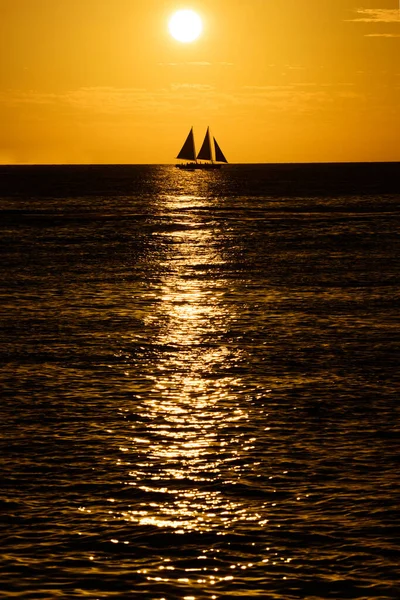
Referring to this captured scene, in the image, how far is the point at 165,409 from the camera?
29.0 m

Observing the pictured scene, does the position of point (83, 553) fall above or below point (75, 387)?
below

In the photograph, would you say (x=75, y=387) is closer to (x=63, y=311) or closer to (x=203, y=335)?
(x=203, y=335)

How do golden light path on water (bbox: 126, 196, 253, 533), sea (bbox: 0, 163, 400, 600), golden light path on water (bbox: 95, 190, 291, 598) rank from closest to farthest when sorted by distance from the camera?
sea (bbox: 0, 163, 400, 600), golden light path on water (bbox: 95, 190, 291, 598), golden light path on water (bbox: 126, 196, 253, 533)

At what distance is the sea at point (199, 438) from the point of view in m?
18.5

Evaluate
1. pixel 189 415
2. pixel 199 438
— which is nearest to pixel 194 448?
pixel 199 438

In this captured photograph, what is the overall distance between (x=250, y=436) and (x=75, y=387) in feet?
24.2

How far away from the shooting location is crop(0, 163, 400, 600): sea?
60.7 feet

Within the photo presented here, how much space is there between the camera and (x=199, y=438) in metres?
26.1

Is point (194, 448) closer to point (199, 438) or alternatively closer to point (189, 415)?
point (199, 438)

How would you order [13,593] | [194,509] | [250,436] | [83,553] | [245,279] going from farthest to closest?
[245,279] < [250,436] < [194,509] < [83,553] < [13,593]

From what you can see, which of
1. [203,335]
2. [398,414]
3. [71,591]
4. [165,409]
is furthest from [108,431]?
[203,335]

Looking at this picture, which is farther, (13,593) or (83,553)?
(83,553)

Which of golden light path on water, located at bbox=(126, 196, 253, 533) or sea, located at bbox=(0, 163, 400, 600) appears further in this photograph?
golden light path on water, located at bbox=(126, 196, 253, 533)

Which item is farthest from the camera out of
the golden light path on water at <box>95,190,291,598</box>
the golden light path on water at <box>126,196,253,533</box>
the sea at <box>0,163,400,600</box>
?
the golden light path on water at <box>126,196,253,533</box>
